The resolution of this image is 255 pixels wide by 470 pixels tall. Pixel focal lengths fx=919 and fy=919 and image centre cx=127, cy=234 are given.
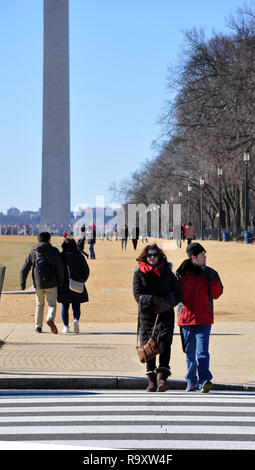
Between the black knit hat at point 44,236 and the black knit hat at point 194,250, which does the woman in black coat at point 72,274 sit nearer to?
the black knit hat at point 44,236

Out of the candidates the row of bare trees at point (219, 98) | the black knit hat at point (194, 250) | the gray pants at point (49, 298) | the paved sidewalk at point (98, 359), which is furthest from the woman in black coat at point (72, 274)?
the row of bare trees at point (219, 98)

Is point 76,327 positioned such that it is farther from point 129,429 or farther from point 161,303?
point 129,429

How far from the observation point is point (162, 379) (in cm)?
984

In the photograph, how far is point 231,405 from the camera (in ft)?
29.6

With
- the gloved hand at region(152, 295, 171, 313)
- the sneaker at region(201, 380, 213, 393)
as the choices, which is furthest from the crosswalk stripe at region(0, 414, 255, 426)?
the gloved hand at region(152, 295, 171, 313)

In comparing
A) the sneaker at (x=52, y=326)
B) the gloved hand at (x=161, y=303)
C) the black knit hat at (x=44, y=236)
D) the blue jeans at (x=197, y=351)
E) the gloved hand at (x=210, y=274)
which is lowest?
the sneaker at (x=52, y=326)

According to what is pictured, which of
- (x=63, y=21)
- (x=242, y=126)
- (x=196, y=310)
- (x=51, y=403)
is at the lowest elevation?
(x=51, y=403)

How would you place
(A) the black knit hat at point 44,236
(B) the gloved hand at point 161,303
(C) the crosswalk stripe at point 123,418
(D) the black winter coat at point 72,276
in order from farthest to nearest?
(D) the black winter coat at point 72,276 < (A) the black knit hat at point 44,236 < (B) the gloved hand at point 161,303 < (C) the crosswalk stripe at point 123,418

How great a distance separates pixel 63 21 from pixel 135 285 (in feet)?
341

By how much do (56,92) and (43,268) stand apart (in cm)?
9572

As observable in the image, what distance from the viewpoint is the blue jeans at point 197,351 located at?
9.77 meters

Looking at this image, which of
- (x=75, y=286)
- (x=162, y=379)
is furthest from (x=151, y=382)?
(x=75, y=286)

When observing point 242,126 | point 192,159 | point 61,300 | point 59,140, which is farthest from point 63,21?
point 61,300

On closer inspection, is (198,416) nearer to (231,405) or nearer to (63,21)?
(231,405)
